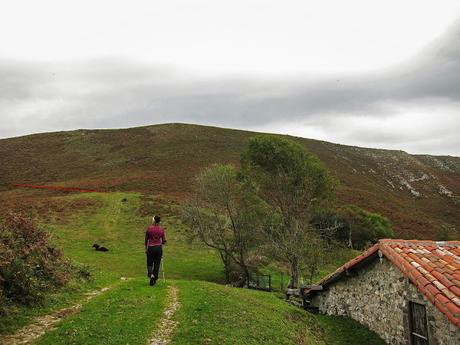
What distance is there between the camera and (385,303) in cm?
1762

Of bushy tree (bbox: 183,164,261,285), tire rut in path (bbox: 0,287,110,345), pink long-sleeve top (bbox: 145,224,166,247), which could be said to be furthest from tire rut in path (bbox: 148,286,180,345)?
bushy tree (bbox: 183,164,261,285)

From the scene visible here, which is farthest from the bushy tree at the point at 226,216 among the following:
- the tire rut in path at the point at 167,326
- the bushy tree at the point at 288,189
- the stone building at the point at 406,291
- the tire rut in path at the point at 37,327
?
the tire rut in path at the point at 37,327

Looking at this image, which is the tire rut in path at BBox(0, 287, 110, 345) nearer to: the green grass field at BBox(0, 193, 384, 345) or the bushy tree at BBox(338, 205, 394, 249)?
the green grass field at BBox(0, 193, 384, 345)

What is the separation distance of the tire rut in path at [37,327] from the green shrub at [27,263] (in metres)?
1.19

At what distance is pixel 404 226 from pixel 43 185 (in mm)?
73590

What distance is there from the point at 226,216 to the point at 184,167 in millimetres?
50227

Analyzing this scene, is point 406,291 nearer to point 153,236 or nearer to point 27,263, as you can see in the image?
point 153,236

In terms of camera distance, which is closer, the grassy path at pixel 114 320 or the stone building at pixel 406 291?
the grassy path at pixel 114 320

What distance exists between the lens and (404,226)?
73312mm

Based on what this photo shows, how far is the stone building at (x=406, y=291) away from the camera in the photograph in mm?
13414

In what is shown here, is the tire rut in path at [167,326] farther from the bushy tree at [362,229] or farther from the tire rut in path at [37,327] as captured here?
the bushy tree at [362,229]

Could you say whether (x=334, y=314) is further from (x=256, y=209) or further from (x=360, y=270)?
(x=256, y=209)

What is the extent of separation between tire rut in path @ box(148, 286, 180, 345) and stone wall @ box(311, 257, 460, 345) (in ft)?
31.5

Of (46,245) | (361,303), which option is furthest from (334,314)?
(46,245)
